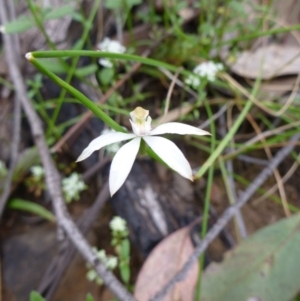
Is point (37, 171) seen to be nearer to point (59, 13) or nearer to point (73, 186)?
point (73, 186)

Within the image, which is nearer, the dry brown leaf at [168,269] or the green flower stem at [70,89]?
the green flower stem at [70,89]

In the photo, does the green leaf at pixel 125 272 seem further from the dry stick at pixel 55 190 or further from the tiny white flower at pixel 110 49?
the tiny white flower at pixel 110 49

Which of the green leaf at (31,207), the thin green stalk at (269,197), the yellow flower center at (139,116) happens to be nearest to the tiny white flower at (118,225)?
the green leaf at (31,207)

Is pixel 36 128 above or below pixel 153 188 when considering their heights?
above

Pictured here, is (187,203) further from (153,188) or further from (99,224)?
(99,224)

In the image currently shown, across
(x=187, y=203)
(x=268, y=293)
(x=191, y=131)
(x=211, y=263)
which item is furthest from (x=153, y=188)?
(x=191, y=131)

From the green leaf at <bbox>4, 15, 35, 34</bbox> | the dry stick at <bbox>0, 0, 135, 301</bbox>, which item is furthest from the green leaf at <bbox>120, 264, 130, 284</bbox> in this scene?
the green leaf at <bbox>4, 15, 35, 34</bbox>

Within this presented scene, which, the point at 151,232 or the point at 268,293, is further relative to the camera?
the point at 151,232
